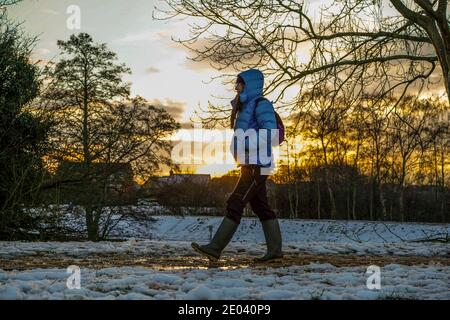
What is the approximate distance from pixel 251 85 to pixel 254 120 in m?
0.47

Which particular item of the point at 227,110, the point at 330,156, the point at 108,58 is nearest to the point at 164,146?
the point at 108,58

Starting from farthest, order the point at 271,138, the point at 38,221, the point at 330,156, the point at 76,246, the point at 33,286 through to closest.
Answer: the point at 330,156 < the point at 38,221 < the point at 76,246 < the point at 271,138 < the point at 33,286

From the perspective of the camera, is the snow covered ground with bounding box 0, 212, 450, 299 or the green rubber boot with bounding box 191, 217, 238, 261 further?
the green rubber boot with bounding box 191, 217, 238, 261

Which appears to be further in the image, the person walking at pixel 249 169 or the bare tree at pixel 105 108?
the bare tree at pixel 105 108

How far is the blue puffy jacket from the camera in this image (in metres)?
6.30

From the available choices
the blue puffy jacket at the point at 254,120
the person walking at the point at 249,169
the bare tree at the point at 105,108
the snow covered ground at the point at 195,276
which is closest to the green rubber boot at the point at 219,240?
the person walking at the point at 249,169

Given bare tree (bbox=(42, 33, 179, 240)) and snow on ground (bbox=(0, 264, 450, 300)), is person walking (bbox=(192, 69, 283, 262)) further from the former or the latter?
bare tree (bbox=(42, 33, 179, 240))

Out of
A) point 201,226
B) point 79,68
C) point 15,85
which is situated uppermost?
point 79,68

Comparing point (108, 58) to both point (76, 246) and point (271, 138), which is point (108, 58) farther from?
point (271, 138)

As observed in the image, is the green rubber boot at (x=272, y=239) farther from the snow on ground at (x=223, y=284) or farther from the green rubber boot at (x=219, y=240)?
the snow on ground at (x=223, y=284)

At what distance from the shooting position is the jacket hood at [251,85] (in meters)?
6.51

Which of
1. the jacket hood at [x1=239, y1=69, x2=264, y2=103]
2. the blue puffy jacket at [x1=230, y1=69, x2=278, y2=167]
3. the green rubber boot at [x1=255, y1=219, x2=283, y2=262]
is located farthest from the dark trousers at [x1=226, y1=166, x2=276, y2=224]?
the jacket hood at [x1=239, y1=69, x2=264, y2=103]
